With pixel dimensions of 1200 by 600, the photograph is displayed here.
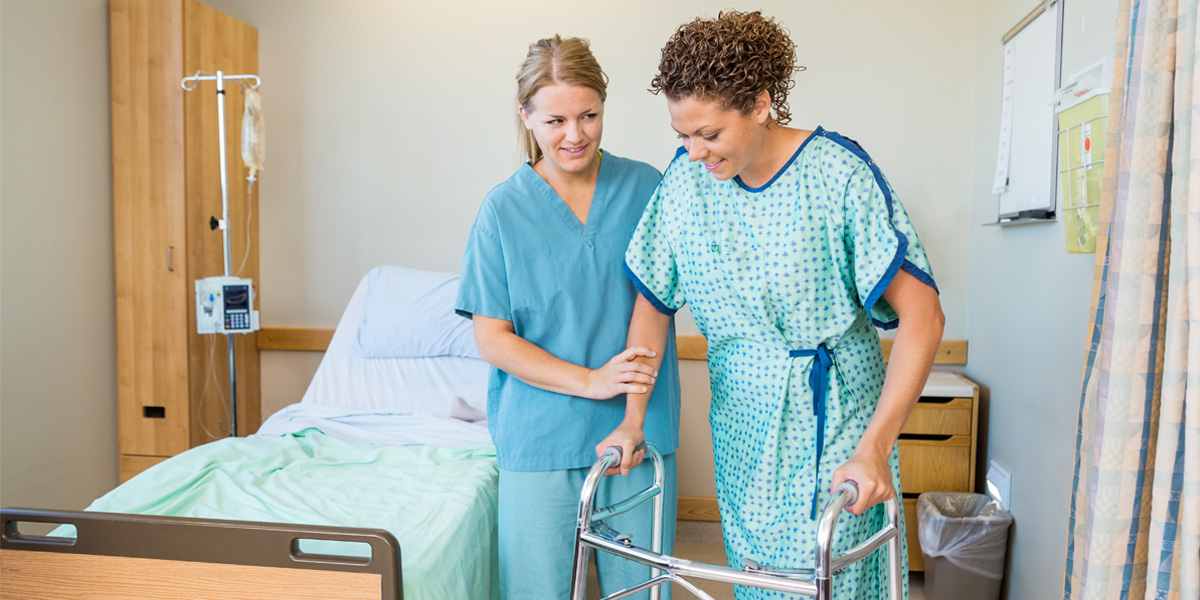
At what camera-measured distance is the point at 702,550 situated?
10.3 feet

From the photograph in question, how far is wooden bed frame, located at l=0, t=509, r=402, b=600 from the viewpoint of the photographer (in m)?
1.22

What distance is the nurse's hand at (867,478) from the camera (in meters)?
1.03

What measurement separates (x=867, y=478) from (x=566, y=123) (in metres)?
0.74

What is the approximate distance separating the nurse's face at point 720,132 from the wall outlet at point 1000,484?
67.8 inches

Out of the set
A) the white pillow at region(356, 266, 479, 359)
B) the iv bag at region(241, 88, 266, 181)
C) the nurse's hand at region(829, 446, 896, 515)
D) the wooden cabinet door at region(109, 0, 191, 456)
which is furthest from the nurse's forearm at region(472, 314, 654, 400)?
the wooden cabinet door at region(109, 0, 191, 456)

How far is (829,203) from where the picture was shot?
1168mm

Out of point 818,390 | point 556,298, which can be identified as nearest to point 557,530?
point 556,298

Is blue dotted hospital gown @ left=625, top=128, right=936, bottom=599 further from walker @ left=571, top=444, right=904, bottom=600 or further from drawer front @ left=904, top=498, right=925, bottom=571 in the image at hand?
drawer front @ left=904, top=498, right=925, bottom=571

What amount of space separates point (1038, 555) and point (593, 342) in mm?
1475

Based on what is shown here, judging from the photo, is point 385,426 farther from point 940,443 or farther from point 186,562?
point 940,443

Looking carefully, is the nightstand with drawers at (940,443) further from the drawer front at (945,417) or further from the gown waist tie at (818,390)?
the gown waist tie at (818,390)

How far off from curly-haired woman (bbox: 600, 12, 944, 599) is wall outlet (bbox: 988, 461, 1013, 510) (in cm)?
139

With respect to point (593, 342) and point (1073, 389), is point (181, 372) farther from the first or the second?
point (1073, 389)

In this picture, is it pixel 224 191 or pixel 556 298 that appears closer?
pixel 556 298
